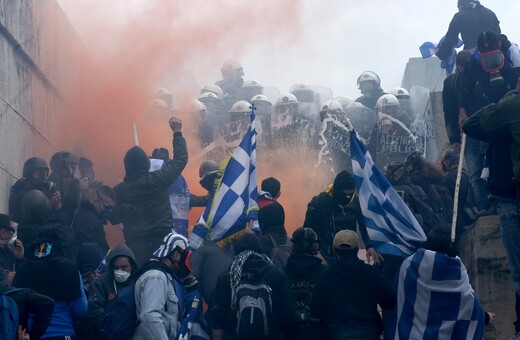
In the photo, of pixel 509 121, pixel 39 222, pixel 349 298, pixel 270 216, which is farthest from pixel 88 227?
pixel 509 121

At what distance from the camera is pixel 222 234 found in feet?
31.2

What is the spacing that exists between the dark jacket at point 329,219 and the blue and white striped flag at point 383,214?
576 millimetres

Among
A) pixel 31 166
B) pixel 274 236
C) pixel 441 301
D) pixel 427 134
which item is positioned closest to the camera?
pixel 441 301

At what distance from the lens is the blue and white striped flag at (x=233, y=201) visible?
9.53m

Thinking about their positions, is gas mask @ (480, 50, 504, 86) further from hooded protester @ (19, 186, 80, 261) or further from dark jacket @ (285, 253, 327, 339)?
hooded protester @ (19, 186, 80, 261)

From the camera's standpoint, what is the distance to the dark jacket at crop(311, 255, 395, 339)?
771cm

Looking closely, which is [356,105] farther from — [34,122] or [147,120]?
[34,122]

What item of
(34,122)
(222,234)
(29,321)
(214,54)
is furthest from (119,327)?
(214,54)

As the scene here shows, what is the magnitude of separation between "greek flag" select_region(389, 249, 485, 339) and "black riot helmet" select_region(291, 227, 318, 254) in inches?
34.0

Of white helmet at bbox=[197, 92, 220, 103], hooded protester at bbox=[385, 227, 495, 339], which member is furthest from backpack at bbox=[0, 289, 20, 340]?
white helmet at bbox=[197, 92, 220, 103]

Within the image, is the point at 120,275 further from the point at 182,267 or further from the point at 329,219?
the point at 329,219

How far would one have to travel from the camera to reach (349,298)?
304 inches

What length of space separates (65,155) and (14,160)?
26.3 inches

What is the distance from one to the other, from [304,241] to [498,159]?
61.7 inches
